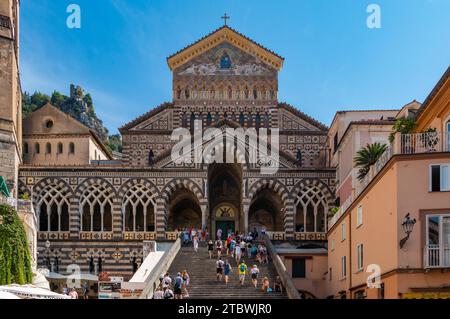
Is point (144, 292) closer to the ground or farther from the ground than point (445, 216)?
closer to the ground

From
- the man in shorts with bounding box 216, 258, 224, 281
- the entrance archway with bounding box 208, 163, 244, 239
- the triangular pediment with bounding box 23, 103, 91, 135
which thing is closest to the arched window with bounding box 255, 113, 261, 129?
the entrance archway with bounding box 208, 163, 244, 239

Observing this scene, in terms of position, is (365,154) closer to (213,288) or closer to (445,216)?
(213,288)

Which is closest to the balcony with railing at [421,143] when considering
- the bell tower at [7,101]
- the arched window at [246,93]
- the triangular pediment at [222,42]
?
the bell tower at [7,101]

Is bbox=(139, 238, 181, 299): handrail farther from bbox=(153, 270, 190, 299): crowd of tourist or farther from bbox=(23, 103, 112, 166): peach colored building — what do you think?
bbox=(23, 103, 112, 166): peach colored building

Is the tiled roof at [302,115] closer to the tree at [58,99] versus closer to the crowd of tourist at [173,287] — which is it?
the crowd of tourist at [173,287]

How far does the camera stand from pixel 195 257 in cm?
4519

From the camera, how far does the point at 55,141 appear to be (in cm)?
6147

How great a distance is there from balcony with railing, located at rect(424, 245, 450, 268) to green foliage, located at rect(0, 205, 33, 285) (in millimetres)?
22826

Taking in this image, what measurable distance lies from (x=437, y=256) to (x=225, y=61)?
3872cm

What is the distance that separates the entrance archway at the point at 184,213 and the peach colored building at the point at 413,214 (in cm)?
2786

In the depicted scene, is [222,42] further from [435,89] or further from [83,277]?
[435,89]

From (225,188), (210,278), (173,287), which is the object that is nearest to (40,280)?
(210,278)
